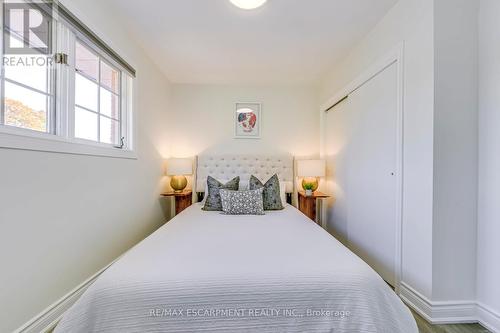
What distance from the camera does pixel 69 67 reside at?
5.54 ft

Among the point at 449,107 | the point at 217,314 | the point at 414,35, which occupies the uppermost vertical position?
the point at 414,35

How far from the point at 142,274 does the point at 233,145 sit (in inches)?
106

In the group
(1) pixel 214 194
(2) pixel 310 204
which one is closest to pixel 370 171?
(2) pixel 310 204

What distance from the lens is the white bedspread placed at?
3.56ft

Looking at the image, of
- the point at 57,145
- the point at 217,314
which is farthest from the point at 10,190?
the point at 217,314

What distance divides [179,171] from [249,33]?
1.97 m

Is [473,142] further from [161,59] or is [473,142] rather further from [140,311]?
[161,59]

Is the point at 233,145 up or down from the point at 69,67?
down

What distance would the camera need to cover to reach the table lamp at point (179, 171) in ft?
10.8

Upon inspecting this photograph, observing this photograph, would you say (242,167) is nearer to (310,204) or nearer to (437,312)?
(310,204)

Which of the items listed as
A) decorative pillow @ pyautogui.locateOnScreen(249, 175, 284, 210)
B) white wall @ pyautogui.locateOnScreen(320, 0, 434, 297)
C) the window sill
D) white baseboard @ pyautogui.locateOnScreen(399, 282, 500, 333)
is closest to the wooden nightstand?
decorative pillow @ pyautogui.locateOnScreen(249, 175, 284, 210)

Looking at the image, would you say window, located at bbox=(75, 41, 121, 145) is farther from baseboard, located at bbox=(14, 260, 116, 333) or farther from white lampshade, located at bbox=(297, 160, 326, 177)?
white lampshade, located at bbox=(297, 160, 326, 177)

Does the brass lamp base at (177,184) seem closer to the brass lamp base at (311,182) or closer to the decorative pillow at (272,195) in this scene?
the decorative pillow at (272,195)

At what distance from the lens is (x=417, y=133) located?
1.74m
